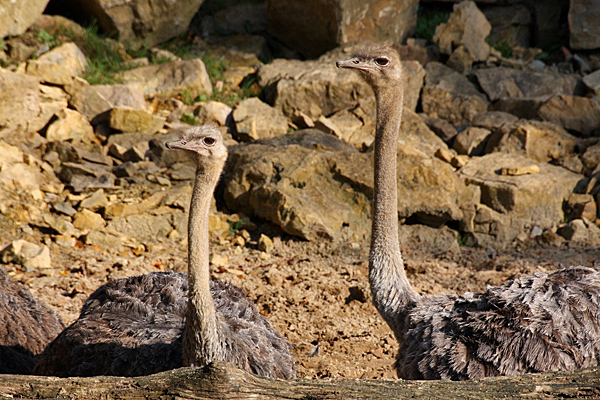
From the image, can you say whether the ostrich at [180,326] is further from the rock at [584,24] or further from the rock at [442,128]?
the rock at [584,24]

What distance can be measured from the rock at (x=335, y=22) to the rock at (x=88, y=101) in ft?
11.7

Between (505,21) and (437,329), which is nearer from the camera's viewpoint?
(437,329)

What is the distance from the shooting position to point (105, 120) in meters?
7.89

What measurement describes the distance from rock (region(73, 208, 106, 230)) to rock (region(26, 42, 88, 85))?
243 centimetres

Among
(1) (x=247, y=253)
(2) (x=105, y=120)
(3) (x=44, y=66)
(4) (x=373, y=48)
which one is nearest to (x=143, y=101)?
(2) (x=105, y=120)

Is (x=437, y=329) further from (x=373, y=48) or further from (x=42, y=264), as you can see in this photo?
(x=42, y=264)

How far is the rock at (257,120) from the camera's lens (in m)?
7.96

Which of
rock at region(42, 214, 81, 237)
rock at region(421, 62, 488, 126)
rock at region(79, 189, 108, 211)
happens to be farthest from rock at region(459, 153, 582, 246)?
rock at region(42, 214, 81, 237)

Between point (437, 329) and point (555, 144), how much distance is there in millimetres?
5141

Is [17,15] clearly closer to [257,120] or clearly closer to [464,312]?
[257,120]

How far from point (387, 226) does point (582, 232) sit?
3540 millimetres

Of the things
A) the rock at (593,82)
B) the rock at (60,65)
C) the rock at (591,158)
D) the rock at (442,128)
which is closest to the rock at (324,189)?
the rock at (442,128)

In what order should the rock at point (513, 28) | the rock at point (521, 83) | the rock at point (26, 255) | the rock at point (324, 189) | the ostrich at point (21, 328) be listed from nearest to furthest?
the ostrich at point (21, 328) < the rock at point (26, 255) < the rock at point (324, 189) < the rock at point (521, 83) < the rock at point (513, 28)

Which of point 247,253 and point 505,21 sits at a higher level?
point 505,21
